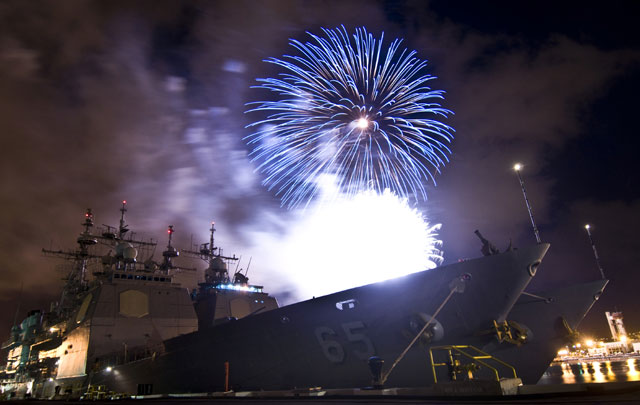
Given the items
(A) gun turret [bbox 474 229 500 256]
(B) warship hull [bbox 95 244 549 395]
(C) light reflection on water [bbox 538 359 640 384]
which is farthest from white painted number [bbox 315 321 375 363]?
(C) light reflection on water [bbox 538 359 640 384]

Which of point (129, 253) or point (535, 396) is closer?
point (535, 396)

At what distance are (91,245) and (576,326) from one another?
38.7 m

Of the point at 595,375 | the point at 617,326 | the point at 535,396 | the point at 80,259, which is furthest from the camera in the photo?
the point at 617,326

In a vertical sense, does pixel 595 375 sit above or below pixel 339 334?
below

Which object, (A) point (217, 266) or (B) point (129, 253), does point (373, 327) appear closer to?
(A) point (217, 266)

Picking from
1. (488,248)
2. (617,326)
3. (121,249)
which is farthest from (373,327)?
(617,326)

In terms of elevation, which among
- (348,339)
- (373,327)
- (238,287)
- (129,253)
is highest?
(129,253)

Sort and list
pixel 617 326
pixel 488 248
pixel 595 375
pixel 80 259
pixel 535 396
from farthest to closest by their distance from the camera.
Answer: pixel 617 326, pixel 80 259, pixel 595 375, pixel 488 248, pixel 535 396

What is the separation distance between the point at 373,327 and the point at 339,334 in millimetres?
1341

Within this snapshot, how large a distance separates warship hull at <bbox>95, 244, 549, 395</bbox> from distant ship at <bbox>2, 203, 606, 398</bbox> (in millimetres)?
33

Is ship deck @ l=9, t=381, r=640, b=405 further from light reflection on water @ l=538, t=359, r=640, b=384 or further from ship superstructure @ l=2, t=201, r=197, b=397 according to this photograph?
ship superstructure @ l=2, t=201, r=197, b=397

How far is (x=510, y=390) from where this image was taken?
30.0 feet

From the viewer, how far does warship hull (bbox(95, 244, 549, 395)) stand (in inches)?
488

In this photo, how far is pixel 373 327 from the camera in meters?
13.3
